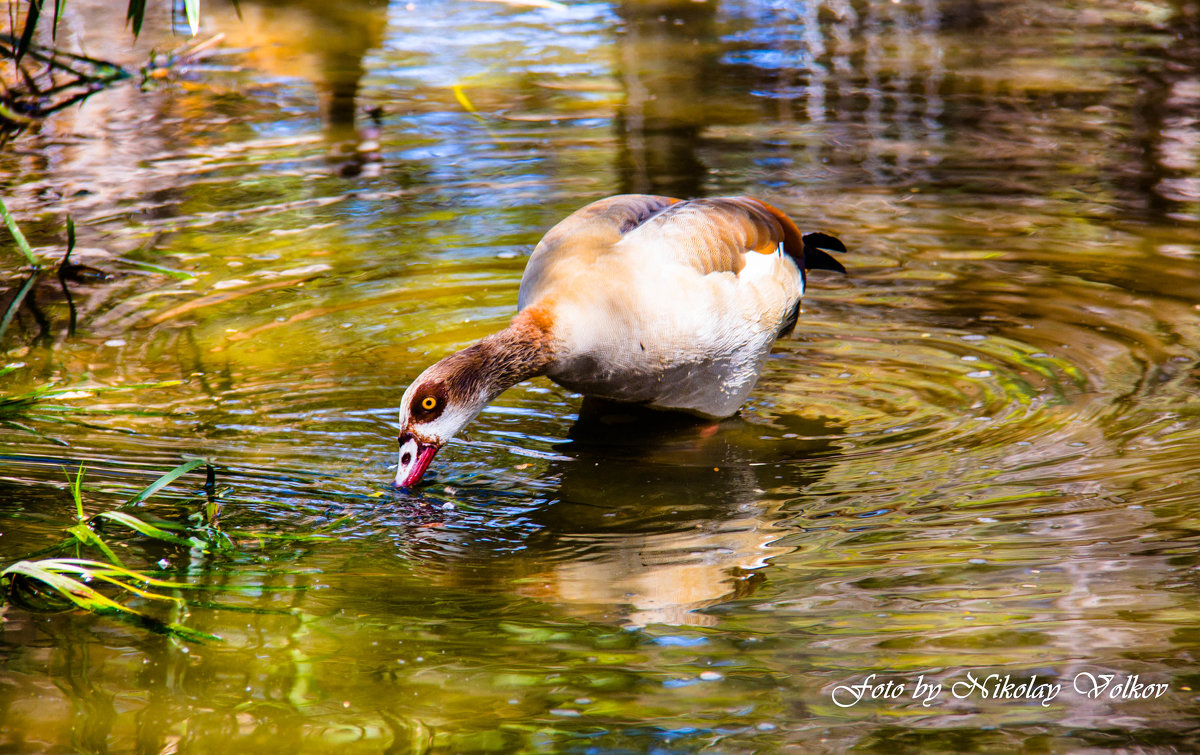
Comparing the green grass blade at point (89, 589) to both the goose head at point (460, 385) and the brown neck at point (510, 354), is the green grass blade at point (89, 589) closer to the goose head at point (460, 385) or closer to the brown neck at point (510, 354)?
the goose head at point (460, 385)

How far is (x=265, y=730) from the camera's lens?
3.32 m

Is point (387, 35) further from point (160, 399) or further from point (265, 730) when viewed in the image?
point (265, 730)

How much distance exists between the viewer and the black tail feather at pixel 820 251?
22.2ft

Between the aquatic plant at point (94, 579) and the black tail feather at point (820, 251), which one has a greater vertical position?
the black tail feather at point (820, 251)

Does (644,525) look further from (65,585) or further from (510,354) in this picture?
(65,585)

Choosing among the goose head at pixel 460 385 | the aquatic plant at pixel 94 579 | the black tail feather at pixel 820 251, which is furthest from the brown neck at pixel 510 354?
the black tail feather at pixel 820 251

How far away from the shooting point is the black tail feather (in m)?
6.77

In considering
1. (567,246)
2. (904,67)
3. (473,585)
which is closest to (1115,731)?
(473,585)

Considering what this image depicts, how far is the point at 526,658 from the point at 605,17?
40.0ft

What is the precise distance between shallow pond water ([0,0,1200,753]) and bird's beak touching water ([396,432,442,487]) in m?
0.06

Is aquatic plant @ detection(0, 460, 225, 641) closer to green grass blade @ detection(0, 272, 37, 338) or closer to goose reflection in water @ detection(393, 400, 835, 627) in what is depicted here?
goose reflection in water @ detection(393, 400, 835, 627)

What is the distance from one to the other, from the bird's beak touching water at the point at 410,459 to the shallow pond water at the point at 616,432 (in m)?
0.06

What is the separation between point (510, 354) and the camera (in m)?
5.25

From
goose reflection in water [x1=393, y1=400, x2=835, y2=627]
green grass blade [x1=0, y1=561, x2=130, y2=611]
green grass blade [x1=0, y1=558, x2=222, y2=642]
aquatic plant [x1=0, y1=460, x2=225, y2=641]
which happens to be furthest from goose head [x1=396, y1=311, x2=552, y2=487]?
green grass blade [x1=0, y1=561, x2=130, y2=611]
